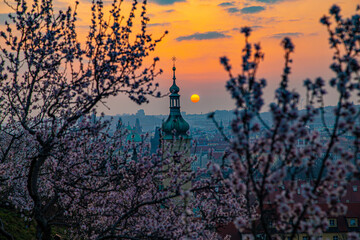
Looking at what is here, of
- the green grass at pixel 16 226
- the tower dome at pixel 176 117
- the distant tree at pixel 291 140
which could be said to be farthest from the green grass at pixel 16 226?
the tower dome at pixel 176 117

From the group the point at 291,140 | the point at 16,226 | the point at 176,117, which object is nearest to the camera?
the point at 291,140

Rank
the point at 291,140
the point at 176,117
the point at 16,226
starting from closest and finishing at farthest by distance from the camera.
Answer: the point at 291,140, the point at 16,226, the point at 176,117

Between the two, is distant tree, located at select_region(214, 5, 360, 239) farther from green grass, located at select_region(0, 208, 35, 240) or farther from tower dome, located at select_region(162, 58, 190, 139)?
tower dome, located at select_region(162, 58, 190, 139)

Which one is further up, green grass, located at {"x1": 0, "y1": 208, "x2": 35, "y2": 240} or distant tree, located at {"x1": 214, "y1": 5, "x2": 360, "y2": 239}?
distant tree, located at {"x1": 214, "y1": 5, "x2": 360, "y2": 239}

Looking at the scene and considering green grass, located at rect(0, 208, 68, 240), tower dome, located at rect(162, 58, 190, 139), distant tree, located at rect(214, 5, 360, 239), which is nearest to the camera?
distant tree, located at rect(214, 5, 360, 239)

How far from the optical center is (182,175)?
403 inches

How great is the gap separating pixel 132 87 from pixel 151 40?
1489 mm

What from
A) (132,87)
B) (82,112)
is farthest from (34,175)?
(132,87)

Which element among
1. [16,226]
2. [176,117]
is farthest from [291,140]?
[176,117]

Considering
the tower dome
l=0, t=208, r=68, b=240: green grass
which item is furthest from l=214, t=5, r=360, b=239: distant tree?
the tower dome

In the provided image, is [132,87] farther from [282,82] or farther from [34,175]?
[282,82]

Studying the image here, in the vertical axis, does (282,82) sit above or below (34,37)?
below

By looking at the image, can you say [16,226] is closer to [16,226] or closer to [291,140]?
[16,226]

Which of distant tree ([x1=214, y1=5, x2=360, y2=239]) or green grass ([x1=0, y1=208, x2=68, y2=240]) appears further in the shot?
green grass ([x1=0, y1=208, x2=68, y2=240])
